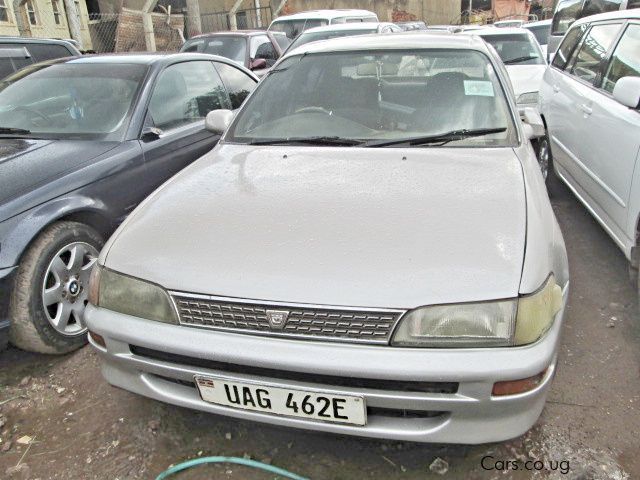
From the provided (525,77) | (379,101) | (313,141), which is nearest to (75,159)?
(313,141)

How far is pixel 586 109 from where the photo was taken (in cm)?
386

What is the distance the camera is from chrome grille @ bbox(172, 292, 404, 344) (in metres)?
1.71

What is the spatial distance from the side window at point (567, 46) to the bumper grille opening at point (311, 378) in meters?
4.19

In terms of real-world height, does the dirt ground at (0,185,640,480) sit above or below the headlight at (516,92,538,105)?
below

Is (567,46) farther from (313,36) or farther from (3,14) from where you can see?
(3,14)

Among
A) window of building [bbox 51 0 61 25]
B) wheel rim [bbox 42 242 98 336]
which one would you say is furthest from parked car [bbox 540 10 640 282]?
window of building [bbox 51 0 61 25]

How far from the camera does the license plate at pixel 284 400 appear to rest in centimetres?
176

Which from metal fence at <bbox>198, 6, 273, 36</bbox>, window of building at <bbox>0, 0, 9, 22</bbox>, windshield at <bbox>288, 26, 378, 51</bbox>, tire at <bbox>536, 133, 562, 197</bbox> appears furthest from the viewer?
metal fence at <bbox>198, 6, 273, 36</bbox>

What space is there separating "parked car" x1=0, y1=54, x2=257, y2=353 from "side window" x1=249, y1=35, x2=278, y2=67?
16.3ft

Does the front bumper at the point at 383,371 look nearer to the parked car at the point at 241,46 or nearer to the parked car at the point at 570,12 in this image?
the parked car at the point at 241,46

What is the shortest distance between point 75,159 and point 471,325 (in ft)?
8.07

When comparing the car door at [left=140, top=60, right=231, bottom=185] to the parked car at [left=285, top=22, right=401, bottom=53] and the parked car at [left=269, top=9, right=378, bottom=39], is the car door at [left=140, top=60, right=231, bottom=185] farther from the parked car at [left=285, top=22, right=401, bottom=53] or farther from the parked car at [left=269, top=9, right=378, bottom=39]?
the parked car at [left=269, top=9, right=378, bottom=39]

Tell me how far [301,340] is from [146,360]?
2.08 feet

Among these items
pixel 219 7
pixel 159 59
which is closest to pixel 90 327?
pixel 159 59
